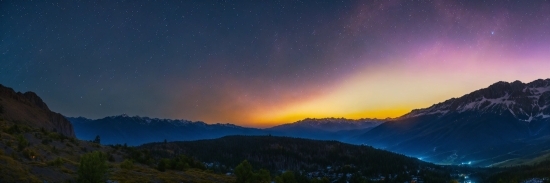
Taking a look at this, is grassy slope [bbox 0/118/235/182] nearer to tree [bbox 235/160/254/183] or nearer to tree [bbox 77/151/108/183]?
tree [bbox 77/151/108/183]

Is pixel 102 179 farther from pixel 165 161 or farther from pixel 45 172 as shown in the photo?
pixel 165 161

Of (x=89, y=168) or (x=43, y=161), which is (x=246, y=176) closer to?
(x=43, y=161)

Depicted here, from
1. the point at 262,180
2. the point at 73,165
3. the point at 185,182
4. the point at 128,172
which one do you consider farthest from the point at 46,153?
the point at 262,180

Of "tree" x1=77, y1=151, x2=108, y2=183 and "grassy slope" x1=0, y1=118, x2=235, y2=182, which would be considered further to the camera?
"tree" x1=77, y1=151, x2=108, y2=183

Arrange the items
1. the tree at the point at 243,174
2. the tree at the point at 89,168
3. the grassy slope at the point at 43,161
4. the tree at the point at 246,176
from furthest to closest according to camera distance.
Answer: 1. the tree at the point at 246,176
2. the tree at the point at 243,174
3. the tree at the point at 89,168
4. the grassy slope at the point at 43,161

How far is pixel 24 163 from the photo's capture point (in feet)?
185

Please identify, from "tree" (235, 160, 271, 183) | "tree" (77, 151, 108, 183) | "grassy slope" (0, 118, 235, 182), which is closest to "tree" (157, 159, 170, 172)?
"grassy slope" (0, 118, 235, 182)

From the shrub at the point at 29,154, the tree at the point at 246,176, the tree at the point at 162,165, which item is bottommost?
the tree at the point at 246,176

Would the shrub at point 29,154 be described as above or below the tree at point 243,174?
above

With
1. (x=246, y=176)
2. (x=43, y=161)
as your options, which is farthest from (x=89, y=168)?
(x=246, y=176)

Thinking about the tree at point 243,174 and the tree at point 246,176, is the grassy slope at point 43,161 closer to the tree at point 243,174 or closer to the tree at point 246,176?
the tree at point 243,174

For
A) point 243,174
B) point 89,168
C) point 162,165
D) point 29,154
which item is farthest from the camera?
point 243,174

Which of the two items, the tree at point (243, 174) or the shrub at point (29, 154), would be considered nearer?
the shrub at point (29, 154)

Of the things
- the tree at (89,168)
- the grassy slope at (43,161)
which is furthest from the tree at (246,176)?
the tree at (89,168)
